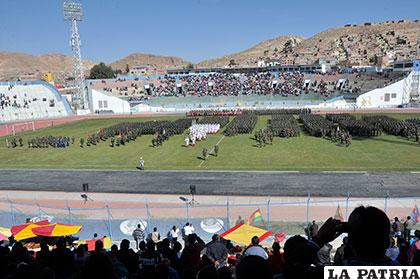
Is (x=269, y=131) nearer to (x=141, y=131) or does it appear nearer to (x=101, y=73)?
(x=141, y=131)

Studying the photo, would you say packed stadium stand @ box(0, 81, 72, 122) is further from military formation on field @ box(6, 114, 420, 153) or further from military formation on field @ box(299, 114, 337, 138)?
military formation on field @ box(299, 114, 337, 138)

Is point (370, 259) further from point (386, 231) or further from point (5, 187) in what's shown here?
point (5, 187)

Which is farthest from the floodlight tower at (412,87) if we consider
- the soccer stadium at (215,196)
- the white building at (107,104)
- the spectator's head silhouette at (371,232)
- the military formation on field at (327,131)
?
the spectator's head silhouette at (371,232)

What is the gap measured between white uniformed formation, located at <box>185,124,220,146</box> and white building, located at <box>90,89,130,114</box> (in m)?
34.0

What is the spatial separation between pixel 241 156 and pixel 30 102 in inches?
2075

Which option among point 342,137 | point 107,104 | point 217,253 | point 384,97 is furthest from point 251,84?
point 217,253

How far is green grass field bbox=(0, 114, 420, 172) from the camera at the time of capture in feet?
74.0

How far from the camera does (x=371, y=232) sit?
88.7 inches

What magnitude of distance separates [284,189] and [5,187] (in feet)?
51.3

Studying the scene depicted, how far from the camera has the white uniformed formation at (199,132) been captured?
30883 mm

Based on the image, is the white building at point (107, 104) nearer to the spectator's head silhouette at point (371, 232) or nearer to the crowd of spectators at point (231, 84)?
the crowd of spectators at point (231, 84)

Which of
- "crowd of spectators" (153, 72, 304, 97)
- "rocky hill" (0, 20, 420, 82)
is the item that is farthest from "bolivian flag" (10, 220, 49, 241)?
"rocky hill" (0, 20, 420, 82)

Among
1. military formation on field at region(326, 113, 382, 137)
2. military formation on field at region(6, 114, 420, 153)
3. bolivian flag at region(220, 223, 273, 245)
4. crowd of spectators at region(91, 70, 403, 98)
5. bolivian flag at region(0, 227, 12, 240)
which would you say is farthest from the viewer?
crowd of spectators at region(91, 70, 403, 98)

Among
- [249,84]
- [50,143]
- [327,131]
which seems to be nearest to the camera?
[327,131]
